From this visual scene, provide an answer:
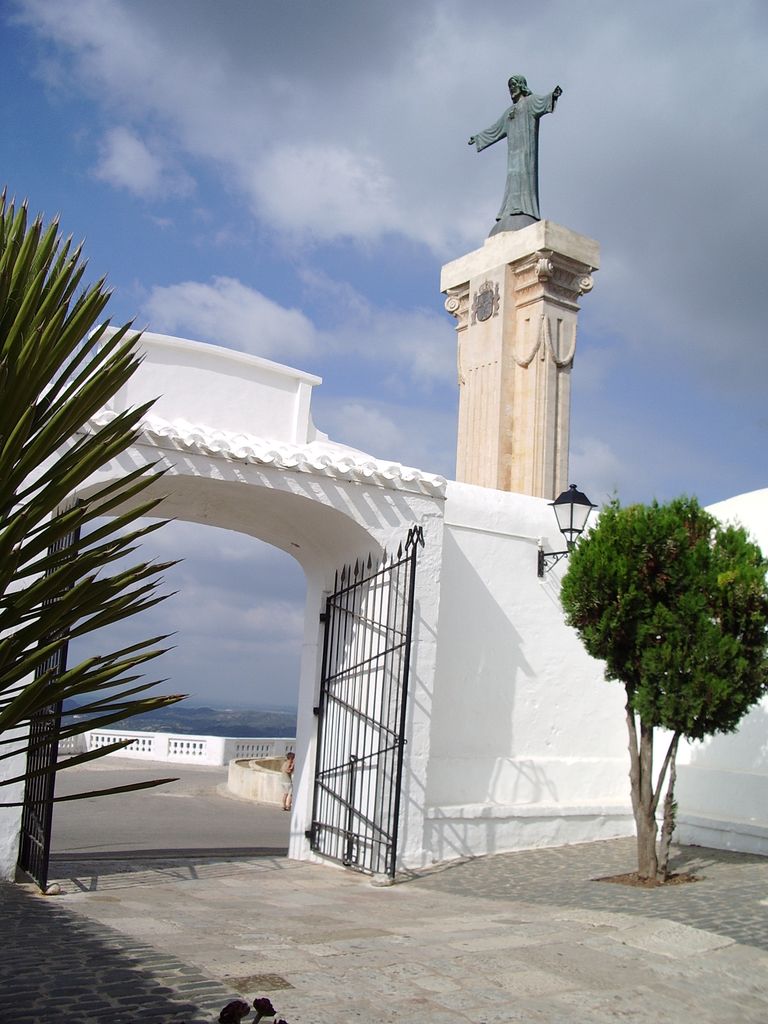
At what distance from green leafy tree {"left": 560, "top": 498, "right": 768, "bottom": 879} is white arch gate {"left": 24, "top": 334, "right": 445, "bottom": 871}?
173 centimetres

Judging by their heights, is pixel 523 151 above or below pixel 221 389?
above

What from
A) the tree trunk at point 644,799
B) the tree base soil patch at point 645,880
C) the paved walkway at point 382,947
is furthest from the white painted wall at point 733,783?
the tree trunk at point 644,799

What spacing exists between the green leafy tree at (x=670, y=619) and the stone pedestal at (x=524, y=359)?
21.6ft

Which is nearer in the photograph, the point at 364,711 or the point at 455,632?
the point at 364,711

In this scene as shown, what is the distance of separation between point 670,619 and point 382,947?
3.61 metres

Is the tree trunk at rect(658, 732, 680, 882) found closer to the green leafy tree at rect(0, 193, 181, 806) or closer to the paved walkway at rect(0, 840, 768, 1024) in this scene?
the paved walkway at rect(0, 840, 768, 1024)

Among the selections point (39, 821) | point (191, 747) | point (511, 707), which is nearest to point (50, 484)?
point (39, 821)

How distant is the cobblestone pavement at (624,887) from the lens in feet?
22.7

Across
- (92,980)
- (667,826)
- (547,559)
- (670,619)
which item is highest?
(547,559)

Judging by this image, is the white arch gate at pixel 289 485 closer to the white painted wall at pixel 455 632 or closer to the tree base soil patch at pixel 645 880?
the white painted wall at pixel 455 632

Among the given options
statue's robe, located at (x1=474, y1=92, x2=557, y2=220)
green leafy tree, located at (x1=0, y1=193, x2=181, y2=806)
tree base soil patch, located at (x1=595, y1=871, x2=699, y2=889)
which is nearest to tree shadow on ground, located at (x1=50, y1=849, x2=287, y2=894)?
tree base soil patch, located at (x1=595, y1=871, x2=699, y2=889)

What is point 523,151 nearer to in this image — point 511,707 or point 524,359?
point 524,359

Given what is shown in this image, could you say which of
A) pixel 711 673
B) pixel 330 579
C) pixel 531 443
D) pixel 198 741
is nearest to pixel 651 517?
pixel 711 673

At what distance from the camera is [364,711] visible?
9062mm
